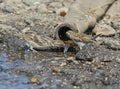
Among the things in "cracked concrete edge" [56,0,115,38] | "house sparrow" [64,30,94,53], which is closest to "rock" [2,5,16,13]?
"cracked concrete edge" [56,0,115,38]

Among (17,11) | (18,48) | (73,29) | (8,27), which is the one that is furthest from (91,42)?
(17,11)

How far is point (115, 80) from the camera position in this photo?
8.37 meters

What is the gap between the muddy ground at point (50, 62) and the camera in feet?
27.4

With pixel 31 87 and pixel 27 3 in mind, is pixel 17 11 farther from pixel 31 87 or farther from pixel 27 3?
pixel 31 87

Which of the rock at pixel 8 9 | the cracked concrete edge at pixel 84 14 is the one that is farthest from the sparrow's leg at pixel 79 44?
the rock at pixel 8 9

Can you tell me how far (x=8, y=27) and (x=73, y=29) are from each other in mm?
1986

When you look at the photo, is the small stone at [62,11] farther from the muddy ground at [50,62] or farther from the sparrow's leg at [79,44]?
the sparrow's leg at [79,44]

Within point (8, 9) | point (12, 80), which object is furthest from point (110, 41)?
point (8, 9)

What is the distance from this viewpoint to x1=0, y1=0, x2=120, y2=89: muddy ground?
834 centimetres

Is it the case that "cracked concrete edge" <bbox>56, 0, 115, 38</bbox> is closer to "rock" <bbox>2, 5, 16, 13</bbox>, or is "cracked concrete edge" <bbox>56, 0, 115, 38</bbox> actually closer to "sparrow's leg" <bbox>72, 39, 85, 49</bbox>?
"sparrow's leg" <bbox>72, 39, 85, 49</bbox>

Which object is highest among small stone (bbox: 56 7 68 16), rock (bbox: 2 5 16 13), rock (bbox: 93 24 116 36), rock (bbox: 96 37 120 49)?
rock (bbox: 2 5 16 13)

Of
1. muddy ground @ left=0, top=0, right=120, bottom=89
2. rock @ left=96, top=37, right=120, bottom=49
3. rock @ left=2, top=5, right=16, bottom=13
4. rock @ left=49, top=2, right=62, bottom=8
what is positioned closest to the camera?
muddy ground @ left=0, top=0, right=120, bottom=89

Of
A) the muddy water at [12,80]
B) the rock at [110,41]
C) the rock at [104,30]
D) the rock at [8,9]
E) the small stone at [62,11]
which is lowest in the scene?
the muddy water at [12,80]

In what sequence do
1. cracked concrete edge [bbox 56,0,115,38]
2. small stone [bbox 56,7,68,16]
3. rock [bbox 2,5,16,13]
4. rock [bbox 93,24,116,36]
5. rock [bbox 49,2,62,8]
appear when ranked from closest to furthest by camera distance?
cracked concrete edge [bbox 56,0,115,38]
rock [bbox 93,24,116,36]
small stone [bbox 56,7,68,16]
rock [bbox 2,5,16,13]
rock [bbox 49,2,62,8]
